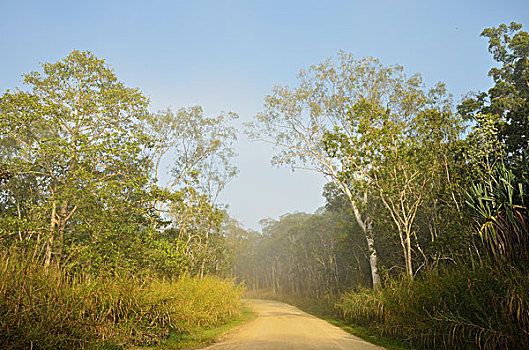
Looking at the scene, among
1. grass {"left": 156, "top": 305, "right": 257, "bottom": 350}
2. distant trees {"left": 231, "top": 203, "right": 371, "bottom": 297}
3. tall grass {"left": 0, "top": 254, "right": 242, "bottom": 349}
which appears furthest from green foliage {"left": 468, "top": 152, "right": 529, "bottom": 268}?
distant trees {"left": 231, "top": 203, "right": 371, "bottom": 297}

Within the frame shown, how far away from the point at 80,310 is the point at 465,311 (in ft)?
23.4

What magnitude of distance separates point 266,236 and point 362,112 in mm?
53484

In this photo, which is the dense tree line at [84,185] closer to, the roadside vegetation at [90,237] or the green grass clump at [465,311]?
the roadside vegetation at [90,237]

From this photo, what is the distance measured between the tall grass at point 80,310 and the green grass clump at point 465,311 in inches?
219

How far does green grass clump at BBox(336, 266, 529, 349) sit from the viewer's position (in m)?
4.96

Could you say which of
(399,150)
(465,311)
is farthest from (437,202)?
(465,311)

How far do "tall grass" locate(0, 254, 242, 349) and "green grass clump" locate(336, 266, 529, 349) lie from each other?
219 inches

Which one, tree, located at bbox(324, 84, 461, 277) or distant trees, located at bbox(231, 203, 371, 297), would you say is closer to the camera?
tree, located at bbox(324, 84, 461, 277)

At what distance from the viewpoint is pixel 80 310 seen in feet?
18.5

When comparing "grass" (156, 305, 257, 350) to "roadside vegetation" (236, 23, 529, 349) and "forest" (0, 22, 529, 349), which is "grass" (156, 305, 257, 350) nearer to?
"forest" (0, 22, 529, 349)

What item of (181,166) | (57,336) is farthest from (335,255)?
(57,336)

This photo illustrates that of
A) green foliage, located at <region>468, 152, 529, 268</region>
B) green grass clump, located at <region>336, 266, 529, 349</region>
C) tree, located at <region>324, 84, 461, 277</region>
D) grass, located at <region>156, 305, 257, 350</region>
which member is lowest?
grass, located at <region>156, 305, 257, 350</region>

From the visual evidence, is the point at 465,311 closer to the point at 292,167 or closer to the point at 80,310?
the point at 80,310

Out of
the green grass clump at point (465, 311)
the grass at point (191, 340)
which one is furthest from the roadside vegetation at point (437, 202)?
the grass at point (191, 340)
